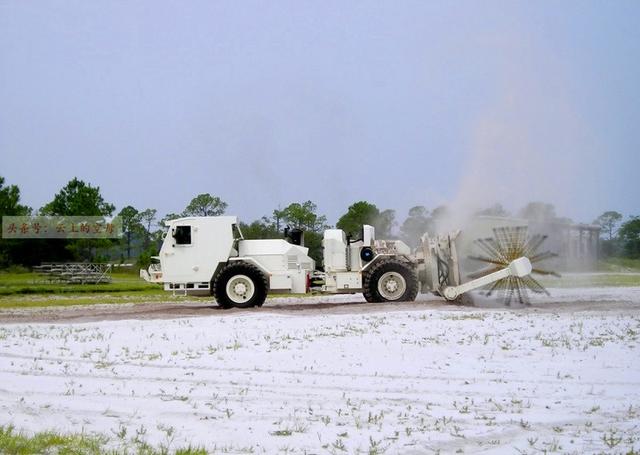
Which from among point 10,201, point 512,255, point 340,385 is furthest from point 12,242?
point 340,385

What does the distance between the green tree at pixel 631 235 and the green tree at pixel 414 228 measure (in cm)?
4044

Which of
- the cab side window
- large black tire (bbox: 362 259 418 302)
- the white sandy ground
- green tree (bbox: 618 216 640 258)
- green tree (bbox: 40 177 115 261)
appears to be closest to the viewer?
the white sandy ground

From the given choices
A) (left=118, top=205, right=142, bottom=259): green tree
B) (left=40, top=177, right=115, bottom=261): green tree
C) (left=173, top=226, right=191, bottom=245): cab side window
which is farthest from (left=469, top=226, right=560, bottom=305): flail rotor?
(left=118, top=205, right=142, bottom=259): green tree

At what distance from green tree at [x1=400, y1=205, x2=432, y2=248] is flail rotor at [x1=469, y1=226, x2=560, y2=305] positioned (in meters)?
3.38

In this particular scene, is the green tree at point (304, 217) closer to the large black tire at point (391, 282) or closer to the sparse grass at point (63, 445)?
the large black tire at point (391, 282)

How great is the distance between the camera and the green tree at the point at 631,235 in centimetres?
5997

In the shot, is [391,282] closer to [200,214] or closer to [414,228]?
[414,228]

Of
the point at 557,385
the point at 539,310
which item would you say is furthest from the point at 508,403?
the point at 539,310

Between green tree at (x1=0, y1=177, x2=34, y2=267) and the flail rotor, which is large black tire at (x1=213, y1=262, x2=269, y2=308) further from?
green tree at (x1=0, y1=177, x2=34, y2=267)

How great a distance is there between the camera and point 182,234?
2098 cm

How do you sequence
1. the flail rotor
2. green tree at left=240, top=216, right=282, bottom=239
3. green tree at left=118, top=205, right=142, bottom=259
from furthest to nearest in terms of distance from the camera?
green tree at left=118, top=205, right=142, bottom=259, green tree at left=240, top=216, right=282, bottom=239, the flail rotor

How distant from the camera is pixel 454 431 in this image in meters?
6.50

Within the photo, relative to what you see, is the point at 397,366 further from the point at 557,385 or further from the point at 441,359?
the point at 557,385

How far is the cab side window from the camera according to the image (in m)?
Answer: 21.0
